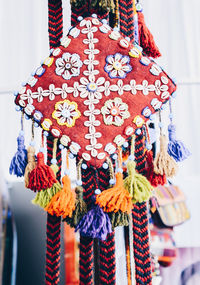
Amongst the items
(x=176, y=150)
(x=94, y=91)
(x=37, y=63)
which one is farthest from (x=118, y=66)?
(x=37, y=63)

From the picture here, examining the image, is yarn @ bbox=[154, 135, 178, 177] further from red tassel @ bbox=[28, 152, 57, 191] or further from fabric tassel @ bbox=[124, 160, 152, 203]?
red tassel @ bbox=[28, 152, 57, 191]

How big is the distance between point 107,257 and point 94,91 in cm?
28

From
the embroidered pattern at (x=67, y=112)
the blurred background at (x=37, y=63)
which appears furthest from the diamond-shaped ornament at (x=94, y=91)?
the blurred background at (x=37, y=63)

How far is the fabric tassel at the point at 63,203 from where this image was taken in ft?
1.83

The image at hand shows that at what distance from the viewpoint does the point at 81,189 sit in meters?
0.60

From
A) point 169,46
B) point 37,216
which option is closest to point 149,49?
point 169,46

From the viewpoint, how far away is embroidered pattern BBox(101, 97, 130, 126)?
0.59 meters

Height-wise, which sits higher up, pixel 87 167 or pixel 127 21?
pixel 127 21

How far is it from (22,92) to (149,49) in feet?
→ 0.88

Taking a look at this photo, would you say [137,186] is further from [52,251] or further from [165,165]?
[52,251]

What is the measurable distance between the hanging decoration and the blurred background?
680 millimetres

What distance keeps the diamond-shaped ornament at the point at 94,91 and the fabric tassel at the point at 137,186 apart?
52 millimetres

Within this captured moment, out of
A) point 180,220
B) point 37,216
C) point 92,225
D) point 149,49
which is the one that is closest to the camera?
point 92,225

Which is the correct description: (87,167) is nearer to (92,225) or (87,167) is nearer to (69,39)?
(92,225)
